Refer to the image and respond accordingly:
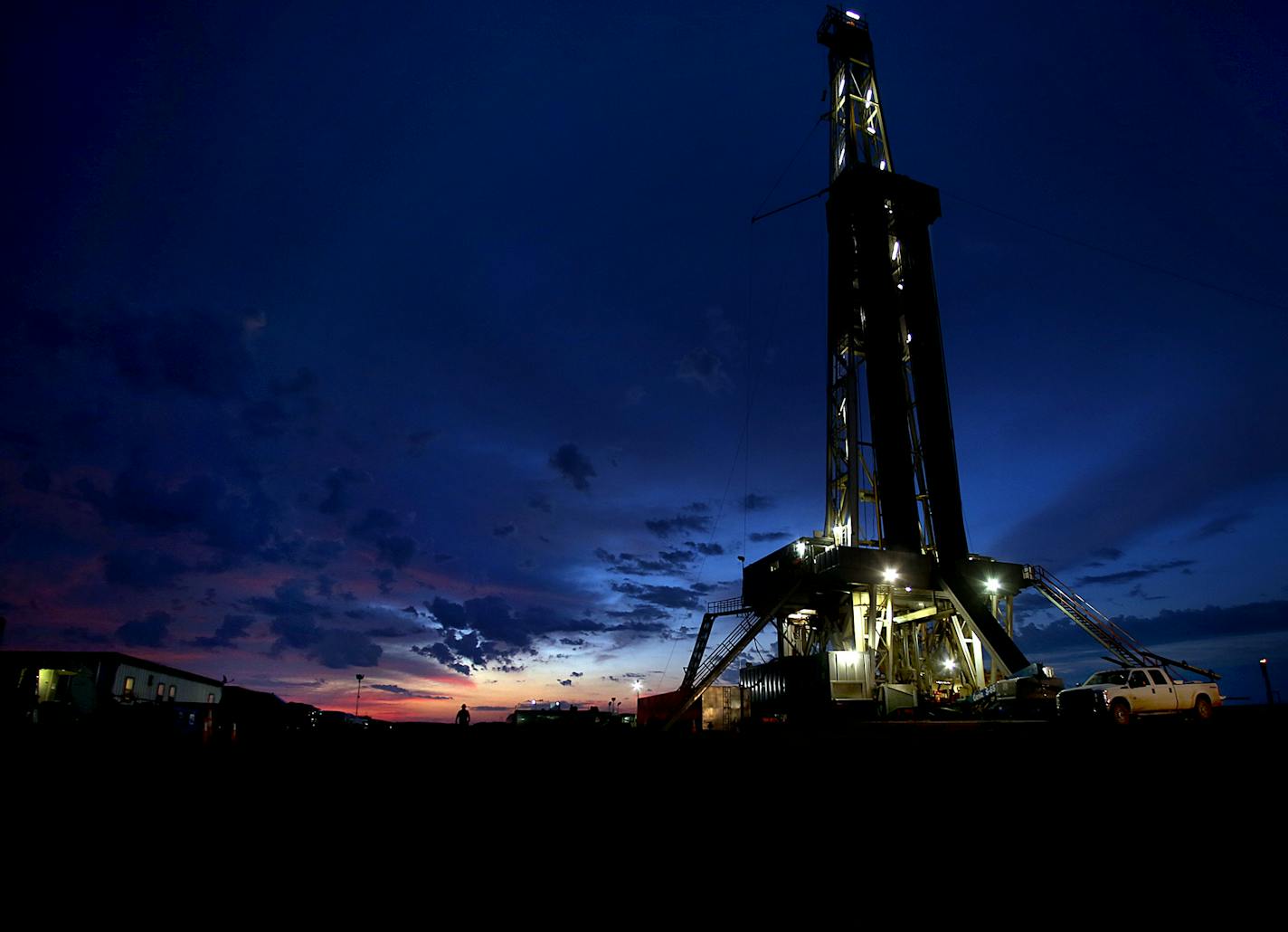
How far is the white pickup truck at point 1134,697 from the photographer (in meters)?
19.0

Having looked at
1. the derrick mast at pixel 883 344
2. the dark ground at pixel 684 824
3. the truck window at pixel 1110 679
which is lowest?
the dark ground at pixel 684 824

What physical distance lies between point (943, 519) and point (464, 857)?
40793mm

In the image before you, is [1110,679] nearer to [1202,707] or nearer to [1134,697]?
[1134,697]

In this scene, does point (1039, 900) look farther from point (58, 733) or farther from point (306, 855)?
point (58, 733)

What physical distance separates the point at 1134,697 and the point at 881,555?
18.1 m

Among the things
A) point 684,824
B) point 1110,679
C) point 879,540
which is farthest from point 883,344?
point 684,824

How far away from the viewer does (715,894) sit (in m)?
4.54

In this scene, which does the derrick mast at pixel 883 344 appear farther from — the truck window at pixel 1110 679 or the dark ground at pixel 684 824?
the dark ground at pixel 684 824

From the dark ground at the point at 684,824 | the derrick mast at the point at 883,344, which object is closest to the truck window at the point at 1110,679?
the dark ground at the point at 684,824

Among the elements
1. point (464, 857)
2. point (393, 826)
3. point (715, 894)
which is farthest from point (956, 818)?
point (393, 826)

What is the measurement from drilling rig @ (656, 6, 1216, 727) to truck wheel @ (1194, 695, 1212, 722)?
299 inches

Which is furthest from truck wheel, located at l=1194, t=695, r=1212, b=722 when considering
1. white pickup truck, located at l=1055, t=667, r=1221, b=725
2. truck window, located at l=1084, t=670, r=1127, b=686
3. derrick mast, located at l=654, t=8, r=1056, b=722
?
derrick mast, located at l=654, t=8, r=1056, b=722

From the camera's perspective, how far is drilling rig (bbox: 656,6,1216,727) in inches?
1337

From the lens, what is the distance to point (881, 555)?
37500mm
